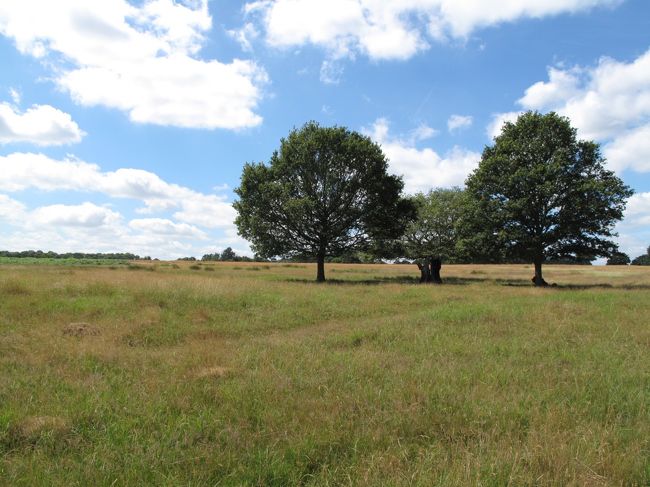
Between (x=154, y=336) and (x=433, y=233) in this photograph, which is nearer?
(x=154, y=336)

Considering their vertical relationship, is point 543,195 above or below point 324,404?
above

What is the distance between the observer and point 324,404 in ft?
20.8

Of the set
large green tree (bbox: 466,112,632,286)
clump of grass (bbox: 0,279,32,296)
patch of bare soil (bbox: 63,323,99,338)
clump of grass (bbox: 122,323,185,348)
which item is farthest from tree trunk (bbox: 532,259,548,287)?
clump of grass (bbox: 0,279,32,296)

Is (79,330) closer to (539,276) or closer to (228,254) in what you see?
(539,276)

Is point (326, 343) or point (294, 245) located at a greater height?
point (294, 245)

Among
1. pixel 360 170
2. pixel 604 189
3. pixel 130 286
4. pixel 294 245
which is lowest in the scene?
pixel 130 286

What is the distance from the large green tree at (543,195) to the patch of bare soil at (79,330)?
27.8 meters

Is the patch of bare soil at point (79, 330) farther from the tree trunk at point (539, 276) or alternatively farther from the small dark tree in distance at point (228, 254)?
the small dark tree in distance at point (228, 254)

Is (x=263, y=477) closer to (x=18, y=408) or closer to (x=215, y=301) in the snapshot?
A: (x=18, y=408)

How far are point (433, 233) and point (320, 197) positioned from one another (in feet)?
41.9

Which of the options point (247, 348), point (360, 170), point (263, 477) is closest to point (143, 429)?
point (263, 477)

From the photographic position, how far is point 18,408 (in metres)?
6.07

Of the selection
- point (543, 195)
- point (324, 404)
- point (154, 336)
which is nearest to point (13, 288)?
point (154, 336)

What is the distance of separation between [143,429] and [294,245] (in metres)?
32.1
